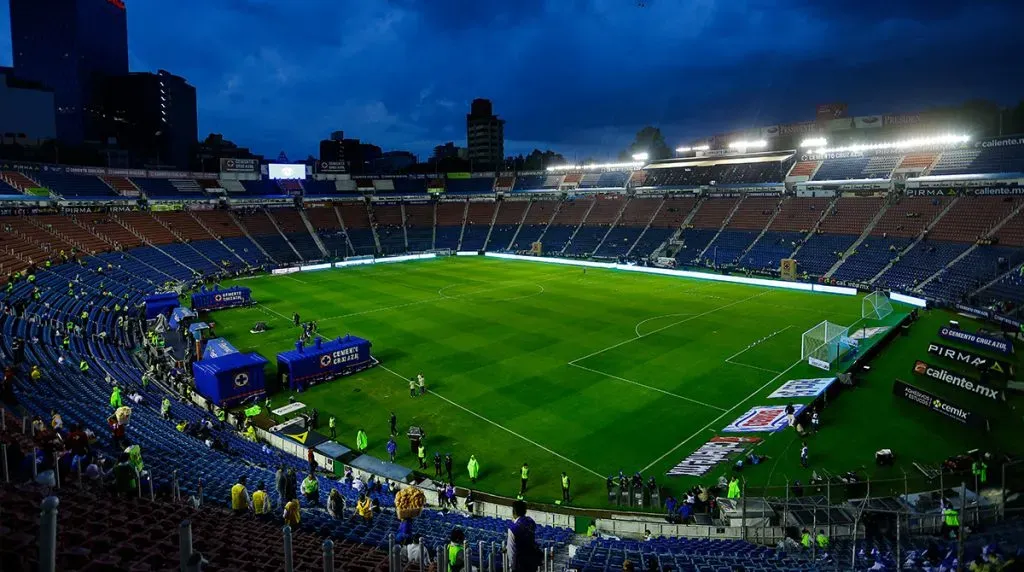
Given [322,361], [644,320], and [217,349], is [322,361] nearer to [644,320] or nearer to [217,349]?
[217,349]

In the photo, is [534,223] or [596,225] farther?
[534,223]

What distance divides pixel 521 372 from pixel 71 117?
5056 inches

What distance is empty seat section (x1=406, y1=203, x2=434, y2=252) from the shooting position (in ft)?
307

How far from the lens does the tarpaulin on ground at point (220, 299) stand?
4719cm

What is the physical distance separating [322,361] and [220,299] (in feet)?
76.5

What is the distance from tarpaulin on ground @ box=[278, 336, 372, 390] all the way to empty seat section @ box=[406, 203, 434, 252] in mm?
60192

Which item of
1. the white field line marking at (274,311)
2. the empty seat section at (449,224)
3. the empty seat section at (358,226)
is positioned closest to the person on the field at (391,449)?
the white field line marking at (274,311)

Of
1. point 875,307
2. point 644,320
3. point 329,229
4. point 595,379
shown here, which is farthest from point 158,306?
point 875,307

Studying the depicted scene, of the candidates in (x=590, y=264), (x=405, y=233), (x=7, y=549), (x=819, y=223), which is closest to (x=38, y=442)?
(x=7, y=549)

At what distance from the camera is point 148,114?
127750 mm

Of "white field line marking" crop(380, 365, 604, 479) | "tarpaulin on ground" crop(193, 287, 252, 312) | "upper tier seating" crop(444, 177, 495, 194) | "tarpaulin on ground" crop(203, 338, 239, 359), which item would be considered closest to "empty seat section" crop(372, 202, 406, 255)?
"upper tier seating" crop(444, 177, 495, 194)

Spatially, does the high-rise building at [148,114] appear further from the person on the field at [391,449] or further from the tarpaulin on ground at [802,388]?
the tarpaulin on ground at [802,388]

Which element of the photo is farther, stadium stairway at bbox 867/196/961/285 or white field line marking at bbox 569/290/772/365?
stadium stairway at bbox 867/196/961/285

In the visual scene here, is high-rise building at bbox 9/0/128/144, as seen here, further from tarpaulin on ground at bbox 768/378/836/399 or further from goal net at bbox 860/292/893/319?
goal net at bbox 860/292/893/319
